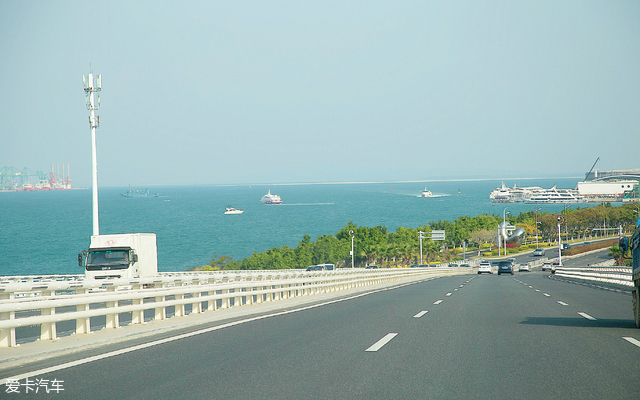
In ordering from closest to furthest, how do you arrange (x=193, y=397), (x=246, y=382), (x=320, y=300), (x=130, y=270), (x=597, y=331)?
(x=193, y=397) → (x=246, y=382) → (x=597, y=331) → (x=320, y=300) → (x=130, y=270)

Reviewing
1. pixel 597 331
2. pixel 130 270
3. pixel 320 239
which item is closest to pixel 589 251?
pixel 320 239

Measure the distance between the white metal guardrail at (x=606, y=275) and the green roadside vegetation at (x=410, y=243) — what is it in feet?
177

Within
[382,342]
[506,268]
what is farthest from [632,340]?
[506,268]

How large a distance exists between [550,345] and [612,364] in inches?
71.9

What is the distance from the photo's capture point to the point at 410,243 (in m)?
122

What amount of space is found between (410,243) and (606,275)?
3334 inches

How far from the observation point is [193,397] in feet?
20.9

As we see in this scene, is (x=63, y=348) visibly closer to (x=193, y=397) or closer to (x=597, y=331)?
(x=193, y=397)

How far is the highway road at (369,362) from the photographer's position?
6.64m

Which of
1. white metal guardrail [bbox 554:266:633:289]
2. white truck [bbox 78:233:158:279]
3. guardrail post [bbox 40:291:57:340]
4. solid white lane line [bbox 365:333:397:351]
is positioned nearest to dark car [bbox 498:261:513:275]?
white metal guardrail [bbox 554:266:633:289]

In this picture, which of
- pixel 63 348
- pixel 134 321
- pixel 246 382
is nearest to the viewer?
pixel 246 382

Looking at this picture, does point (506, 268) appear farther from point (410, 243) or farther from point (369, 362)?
point (410, 243)

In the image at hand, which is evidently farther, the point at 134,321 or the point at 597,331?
the point at 134,321

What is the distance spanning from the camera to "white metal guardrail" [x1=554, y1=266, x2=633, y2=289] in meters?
32.9
